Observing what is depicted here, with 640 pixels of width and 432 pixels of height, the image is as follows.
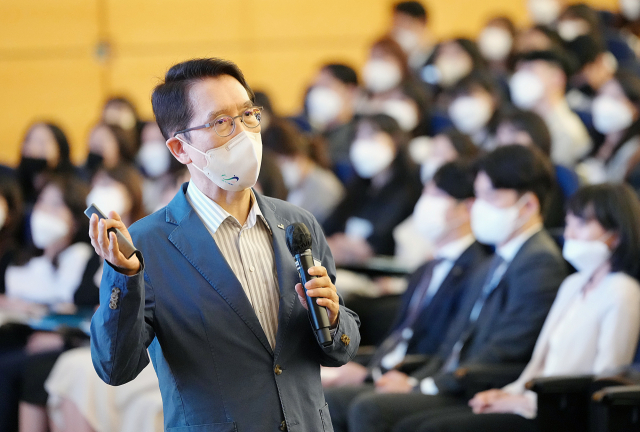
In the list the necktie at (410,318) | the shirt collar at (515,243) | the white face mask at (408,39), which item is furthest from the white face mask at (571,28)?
the shirt collar at (515,243)

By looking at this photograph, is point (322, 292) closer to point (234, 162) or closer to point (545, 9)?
point (234, 162)

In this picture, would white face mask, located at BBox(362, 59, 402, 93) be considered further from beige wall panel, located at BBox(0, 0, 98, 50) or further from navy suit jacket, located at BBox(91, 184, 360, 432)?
navy suit jacket, located at BBox(91, 184, 360, 432)

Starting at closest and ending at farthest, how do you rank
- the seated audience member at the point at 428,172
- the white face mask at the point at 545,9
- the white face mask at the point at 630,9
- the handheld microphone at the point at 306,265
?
the handheld microphone at the point at 306,265 < the seated audience member at the point at 428,172 < the white face mask at the point at 630,9 < the white face mask at the point at 545,9

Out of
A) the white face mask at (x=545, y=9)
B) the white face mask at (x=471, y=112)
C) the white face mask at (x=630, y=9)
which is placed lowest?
the white face mask at (x=471, y=112)

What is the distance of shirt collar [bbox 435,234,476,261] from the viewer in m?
3.18

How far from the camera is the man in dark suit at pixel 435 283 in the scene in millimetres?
3041

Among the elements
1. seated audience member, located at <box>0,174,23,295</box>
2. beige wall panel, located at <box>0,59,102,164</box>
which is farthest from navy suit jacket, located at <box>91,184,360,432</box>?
beige wall panel, located at <box>0,59,102,164</box>

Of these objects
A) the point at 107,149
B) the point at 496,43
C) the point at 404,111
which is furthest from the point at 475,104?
the point at 107,149

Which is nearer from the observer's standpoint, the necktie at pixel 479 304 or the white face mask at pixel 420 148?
the necktie at pixel 479 304

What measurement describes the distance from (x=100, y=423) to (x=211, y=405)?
1.68m

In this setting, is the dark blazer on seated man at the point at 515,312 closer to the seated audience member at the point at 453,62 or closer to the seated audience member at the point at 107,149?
the seated audience member at the point at 107,149

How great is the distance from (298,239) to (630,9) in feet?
21.6

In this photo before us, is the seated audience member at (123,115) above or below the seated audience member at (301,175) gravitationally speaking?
above

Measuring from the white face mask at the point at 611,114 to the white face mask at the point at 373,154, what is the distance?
1.24m
